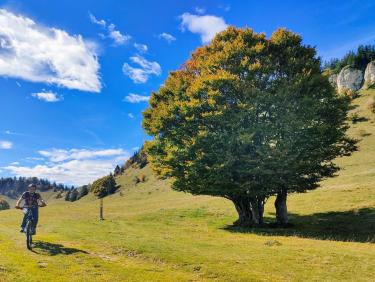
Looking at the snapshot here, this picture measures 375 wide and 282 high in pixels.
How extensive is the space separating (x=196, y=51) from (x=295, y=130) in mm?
15477

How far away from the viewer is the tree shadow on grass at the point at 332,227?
31.8 meters

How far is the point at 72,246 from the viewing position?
76.1ft

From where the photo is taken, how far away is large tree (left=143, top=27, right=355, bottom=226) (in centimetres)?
3516

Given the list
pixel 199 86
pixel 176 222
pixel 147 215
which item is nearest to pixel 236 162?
pixel 199 86

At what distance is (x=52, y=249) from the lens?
21812 millimetres

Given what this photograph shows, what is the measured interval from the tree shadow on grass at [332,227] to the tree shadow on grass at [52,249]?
1693cm

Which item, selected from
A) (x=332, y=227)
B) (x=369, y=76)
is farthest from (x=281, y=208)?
(x=369, y=76)

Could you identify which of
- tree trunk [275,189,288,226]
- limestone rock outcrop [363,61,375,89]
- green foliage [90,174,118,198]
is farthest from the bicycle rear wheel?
limestone rock outcrop [363,61,375,89]

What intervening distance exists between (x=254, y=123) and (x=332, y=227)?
12036 millimetres

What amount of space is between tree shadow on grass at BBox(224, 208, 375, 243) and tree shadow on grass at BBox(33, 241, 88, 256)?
16934mm

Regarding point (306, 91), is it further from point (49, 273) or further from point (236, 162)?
point (49, 273)

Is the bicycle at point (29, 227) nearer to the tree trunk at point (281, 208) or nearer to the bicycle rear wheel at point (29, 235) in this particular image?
the bicycle rear wheel at point (29, 235)

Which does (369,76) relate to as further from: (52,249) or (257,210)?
(52,249)

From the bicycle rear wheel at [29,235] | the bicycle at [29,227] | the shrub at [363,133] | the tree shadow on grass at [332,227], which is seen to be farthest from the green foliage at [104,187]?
the bicycle rear wheel at [29,235]
